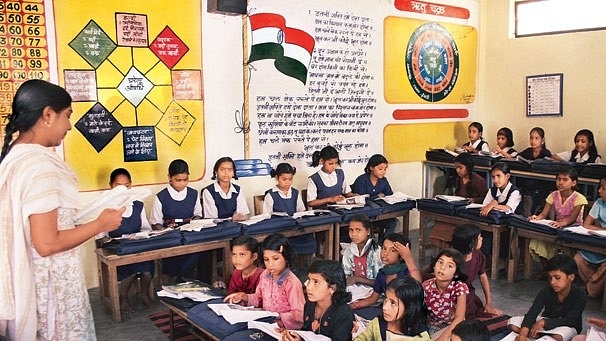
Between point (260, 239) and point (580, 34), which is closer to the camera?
point (260, 239)

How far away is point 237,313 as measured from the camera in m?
2.54

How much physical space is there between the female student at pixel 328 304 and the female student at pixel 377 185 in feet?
8.03

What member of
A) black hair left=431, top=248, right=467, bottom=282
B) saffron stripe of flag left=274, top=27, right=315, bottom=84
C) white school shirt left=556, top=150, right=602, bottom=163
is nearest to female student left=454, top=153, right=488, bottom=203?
white school shirt left=556, top=150, right=602, bottom=163

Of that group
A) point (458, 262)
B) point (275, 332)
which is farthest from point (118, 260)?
point (458, 262)

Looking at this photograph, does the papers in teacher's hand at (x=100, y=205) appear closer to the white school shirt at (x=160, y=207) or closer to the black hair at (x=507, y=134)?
the white school shirt at (x=160, y=207)

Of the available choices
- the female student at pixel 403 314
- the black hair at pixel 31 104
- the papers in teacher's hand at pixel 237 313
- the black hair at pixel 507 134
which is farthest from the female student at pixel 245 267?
the black hair at pixel 507 134

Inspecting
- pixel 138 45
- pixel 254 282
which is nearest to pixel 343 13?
pixel 138 45

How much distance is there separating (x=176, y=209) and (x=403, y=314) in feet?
7.80

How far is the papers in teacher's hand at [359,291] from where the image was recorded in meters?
3.13

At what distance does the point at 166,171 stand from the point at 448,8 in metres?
4.05

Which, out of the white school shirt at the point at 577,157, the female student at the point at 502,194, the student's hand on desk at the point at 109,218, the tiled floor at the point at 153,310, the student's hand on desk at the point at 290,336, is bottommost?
the tiled floor at the point at 153,310

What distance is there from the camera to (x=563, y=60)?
594cm

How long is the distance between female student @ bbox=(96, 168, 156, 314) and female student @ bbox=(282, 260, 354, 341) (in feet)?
5.77

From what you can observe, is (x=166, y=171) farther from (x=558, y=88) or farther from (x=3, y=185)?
(x=558, y=88)
